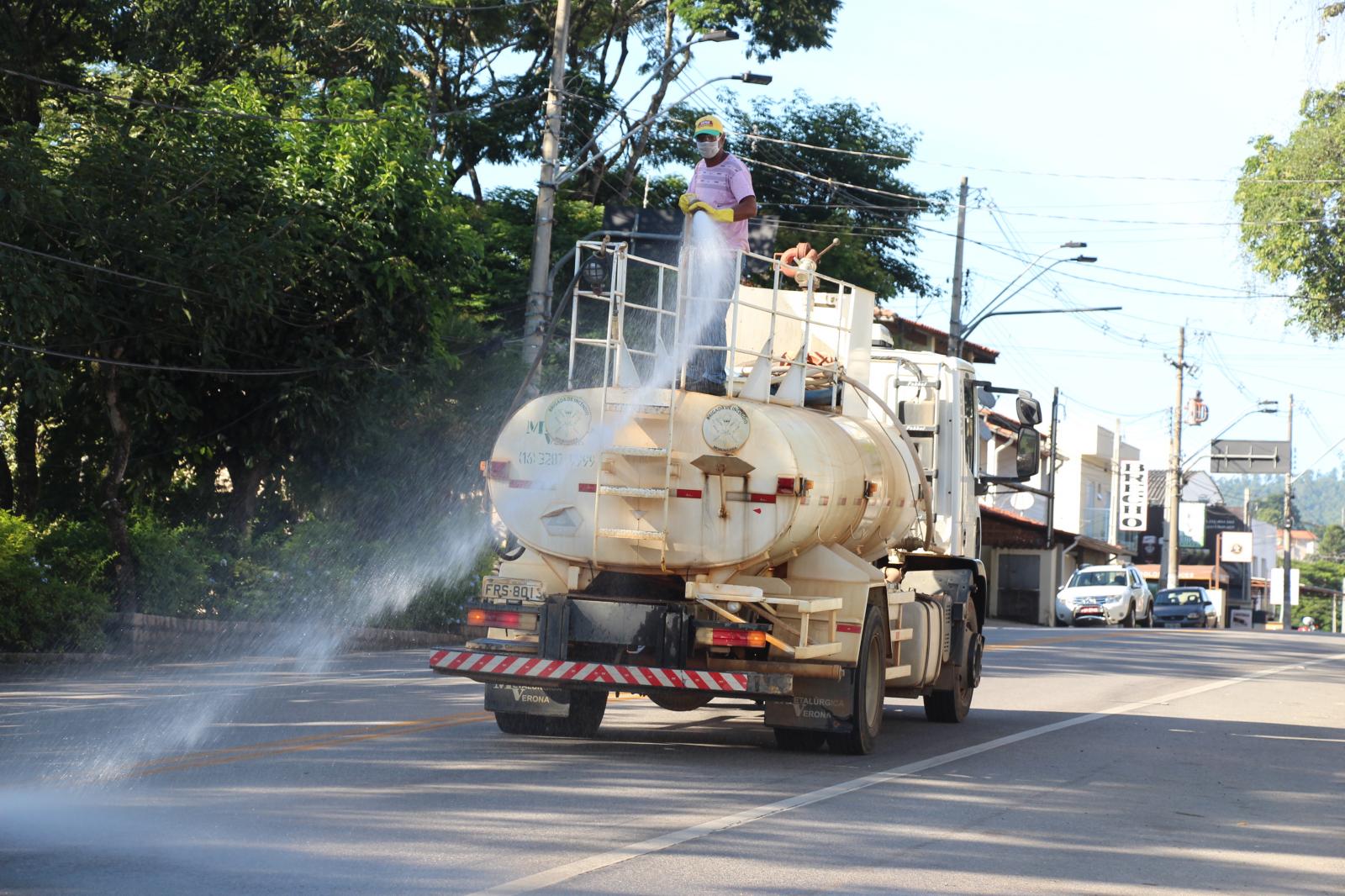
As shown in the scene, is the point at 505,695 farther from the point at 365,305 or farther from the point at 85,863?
the point at 365,305

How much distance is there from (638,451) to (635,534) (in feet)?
1.76

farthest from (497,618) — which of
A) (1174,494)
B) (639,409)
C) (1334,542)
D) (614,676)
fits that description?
(1334,542)

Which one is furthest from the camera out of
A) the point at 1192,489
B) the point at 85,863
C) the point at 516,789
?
the point at 1192,489

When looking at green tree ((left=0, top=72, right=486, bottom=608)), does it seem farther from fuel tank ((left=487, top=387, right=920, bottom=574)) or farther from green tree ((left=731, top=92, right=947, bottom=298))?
green tree ((left=731, top=92, right=947, bottom=298))

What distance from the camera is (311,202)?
20.2 m

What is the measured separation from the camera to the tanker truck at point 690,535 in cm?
1003

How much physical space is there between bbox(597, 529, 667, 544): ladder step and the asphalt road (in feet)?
4.78

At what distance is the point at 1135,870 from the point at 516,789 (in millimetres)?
3317

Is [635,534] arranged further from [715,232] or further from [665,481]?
[715,232]

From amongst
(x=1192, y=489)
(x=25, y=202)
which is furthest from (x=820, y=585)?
(x=1192, y=489)

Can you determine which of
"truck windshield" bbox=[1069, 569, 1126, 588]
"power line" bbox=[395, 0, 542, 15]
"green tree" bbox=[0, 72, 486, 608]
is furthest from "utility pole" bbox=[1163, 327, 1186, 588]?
"green tree" bbox=[0, 72, 486, 608]

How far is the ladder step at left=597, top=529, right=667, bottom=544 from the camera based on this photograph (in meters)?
10.1

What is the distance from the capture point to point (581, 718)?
37.1 ft

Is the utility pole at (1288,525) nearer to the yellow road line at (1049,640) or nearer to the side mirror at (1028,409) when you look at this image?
the yellow road line at (1049,640)
